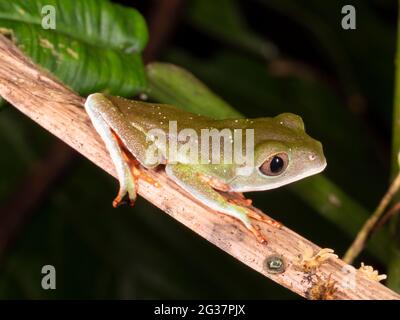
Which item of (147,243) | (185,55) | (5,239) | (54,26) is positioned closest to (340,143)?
(185,55)

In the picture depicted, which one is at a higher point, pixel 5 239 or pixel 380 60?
pixel 380 60

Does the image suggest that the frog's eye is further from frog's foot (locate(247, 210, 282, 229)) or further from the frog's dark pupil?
frog's foot (locate(247, 210, 282, 229))

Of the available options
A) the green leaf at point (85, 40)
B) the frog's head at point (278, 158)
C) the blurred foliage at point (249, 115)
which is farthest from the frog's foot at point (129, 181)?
the blurred foliage at point (249, 115)

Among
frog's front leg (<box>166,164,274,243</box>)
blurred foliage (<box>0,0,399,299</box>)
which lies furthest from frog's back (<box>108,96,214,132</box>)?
blurred foliage (<box>0,0,399,299</box>)

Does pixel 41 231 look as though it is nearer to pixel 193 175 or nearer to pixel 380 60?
pixel 193 175

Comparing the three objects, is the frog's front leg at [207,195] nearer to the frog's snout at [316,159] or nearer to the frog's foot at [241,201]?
the frog's foot at [241,201]

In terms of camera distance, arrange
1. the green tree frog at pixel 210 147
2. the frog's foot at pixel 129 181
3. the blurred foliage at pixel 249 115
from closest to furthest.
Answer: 1. the frog's foot at pixel 129 181
2. the green tree frog at pixel 210 147
3. the blurred foliage at pixel 249 115
